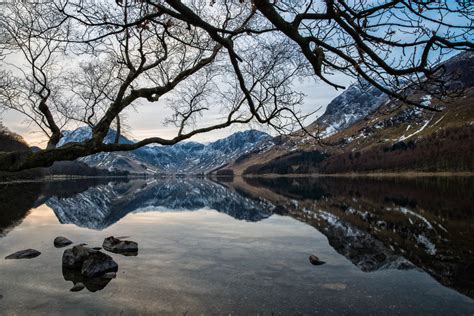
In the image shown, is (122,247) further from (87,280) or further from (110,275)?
(87,280)

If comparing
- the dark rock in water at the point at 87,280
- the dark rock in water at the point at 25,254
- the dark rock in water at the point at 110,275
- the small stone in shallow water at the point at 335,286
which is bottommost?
the small stone in shallow water at the point at 335,286

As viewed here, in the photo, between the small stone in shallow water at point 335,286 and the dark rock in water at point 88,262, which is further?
the dark rock in water at point 88,262

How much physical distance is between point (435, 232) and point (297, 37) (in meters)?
30.3

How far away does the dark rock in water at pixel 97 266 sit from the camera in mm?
17891

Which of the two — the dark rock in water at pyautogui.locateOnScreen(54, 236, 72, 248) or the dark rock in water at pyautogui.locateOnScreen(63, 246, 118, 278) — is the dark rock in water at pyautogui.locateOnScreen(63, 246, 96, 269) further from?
the dark rock in water at pyautogui.locateOnScreen(54, 236, 72, 248)

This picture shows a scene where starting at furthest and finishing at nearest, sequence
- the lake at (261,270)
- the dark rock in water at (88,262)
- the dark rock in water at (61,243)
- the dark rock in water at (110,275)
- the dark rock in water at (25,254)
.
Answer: the dark rock in water at (61,243), the dark rock in water at (25,254), the dark rock in water at (88,262), the dark rock in water at (110,275), the lake at (261,270)

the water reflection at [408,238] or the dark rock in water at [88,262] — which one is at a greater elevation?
the dark rock in water at [88,262]

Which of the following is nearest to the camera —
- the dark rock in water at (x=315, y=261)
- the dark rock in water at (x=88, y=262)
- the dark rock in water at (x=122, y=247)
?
the dark rock in water at (x=88, y=262)

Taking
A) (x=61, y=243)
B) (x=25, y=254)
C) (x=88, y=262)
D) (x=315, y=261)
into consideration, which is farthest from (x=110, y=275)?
(x=315, y=261)

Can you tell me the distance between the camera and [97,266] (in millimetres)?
18328

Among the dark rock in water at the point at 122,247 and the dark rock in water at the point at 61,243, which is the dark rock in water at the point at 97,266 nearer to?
the dark rock in water at the point at 122,247

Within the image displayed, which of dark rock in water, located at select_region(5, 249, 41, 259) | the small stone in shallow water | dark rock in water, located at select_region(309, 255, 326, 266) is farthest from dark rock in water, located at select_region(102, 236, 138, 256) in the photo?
the small stone in shallow water

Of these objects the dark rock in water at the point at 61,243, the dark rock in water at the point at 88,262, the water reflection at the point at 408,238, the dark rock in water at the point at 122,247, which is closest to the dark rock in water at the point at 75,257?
the dark rock in water at the point at 88,262

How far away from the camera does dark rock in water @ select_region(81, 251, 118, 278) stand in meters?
17.9
